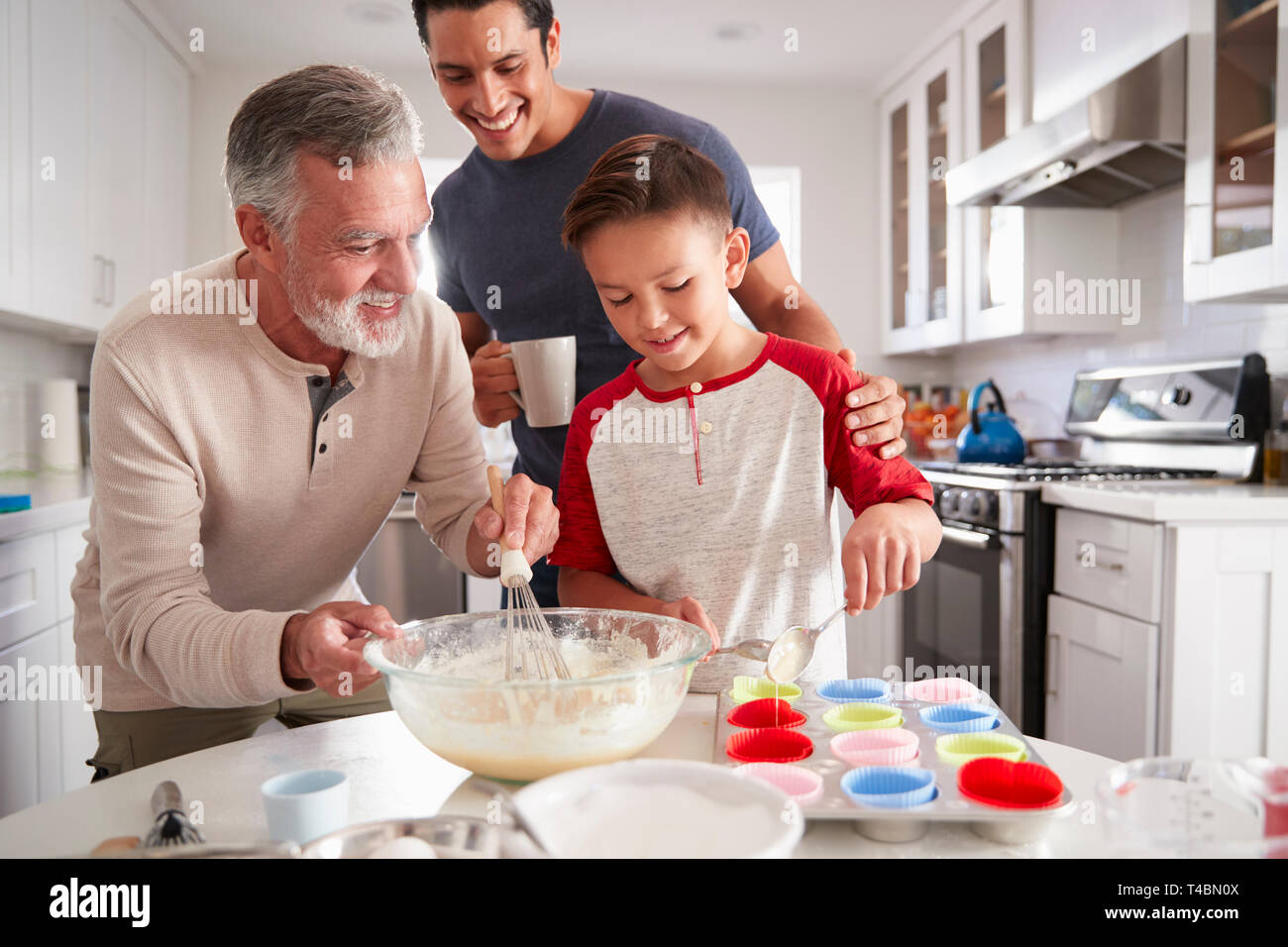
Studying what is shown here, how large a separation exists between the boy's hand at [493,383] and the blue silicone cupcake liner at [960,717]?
0.77 metres

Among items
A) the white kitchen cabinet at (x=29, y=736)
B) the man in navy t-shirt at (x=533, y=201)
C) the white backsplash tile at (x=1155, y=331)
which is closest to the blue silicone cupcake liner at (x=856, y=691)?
the man in navy t-shirt at (x=533, y=201)

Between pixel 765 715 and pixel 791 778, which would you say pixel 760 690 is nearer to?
pixel 765 715

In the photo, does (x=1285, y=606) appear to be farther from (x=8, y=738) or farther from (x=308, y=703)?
(x=8, y=738)

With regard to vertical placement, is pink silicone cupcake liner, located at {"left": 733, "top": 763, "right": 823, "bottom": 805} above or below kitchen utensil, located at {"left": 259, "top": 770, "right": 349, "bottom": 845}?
above

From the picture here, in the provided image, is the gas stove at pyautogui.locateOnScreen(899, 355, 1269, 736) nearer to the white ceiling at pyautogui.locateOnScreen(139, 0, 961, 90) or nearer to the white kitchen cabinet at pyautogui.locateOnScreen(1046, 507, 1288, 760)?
the white kitchen cabinet at pyautogui.locateOnScreen(1046, 507, 1288, 760)

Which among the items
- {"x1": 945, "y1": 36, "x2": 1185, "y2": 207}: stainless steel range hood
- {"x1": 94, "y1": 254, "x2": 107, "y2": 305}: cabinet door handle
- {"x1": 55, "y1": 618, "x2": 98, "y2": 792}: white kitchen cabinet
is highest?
{"x1": 945, "y1": 36, "x2": 1185, "y2": 207}: stainless steel range hood

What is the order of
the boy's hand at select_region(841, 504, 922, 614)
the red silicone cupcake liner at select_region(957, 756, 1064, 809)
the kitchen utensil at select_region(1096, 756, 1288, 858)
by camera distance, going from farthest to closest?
1. the boy's hand at select_region(841, 504, 922, 614)
2. the red silicone cupcake liner at select_region(957, 756, 1064, 809)
3. the kitchen utensil at select_region(1096, 756, 1288, 858)

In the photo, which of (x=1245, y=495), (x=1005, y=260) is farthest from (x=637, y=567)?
(x=1005, y=260)

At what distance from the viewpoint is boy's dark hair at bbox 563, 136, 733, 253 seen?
1.12 metres

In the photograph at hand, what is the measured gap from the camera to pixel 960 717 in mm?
785

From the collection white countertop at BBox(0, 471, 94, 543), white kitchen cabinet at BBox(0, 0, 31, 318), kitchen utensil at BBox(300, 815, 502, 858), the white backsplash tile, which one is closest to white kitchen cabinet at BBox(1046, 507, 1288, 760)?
the white backsplash tile

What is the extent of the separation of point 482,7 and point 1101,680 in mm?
1885

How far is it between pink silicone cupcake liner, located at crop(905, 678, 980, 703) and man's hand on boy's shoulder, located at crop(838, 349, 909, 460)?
34 cm
